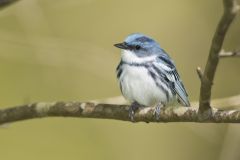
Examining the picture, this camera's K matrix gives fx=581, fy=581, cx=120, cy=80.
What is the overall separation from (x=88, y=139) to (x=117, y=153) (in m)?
0.27

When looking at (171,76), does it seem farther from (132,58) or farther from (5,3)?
(5,3)

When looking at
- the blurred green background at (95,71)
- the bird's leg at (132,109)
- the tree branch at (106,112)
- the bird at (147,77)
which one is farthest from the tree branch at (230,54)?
the blurred green background at (95,71)

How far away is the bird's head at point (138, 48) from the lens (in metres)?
3.39

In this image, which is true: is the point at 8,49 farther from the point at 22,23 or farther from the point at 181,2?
the point at 181,2

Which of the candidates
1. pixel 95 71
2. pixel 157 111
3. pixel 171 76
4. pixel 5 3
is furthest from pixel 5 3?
pixel 95 71

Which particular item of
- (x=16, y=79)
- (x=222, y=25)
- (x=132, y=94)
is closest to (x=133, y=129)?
(x=16, y=79)

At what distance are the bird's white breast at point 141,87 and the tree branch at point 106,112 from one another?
20cm

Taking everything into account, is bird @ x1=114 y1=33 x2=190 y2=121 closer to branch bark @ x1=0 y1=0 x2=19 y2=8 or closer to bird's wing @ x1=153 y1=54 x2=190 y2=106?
bird's wing @ x1=153 y1=54 x2=190 y2=106

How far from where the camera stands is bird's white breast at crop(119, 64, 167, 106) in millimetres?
3229

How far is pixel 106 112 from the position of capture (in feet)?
9.89

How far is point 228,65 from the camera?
16.5 feet

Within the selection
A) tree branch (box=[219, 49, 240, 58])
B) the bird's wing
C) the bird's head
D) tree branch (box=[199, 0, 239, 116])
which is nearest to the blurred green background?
the bird's head

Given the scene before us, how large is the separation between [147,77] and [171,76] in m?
0.16

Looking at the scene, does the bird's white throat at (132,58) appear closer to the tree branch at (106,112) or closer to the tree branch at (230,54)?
the tree branch at (106,112)
